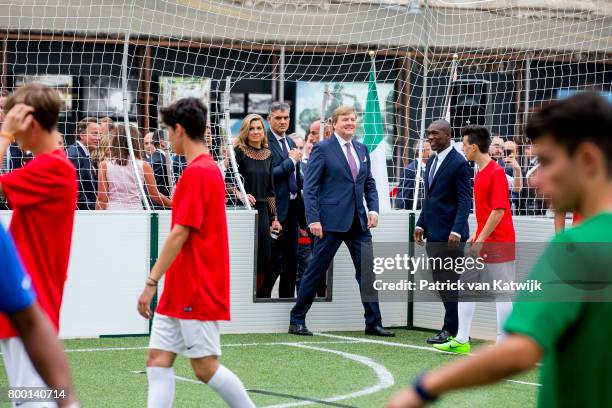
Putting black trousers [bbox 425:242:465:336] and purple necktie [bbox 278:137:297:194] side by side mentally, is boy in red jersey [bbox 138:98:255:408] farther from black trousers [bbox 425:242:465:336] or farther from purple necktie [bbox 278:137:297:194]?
purple necktie [bbox 278:137:297:194]

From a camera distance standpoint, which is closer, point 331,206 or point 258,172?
point 331,206

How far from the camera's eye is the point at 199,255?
5766 mm

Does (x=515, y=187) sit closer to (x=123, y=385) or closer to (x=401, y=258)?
(x=401, y=258)

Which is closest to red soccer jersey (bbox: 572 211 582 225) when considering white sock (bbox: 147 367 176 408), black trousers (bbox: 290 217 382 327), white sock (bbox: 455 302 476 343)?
white sock (bbox: 455 302 476 343)

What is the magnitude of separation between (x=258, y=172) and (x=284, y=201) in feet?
1.65

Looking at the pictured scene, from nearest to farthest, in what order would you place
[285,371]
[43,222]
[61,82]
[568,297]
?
[568,297], [43,222], [285,371], [61,82]

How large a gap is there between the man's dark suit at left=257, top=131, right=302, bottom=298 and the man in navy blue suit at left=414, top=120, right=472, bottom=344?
166 centimetres

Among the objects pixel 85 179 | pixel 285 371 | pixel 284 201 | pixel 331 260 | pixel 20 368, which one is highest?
pixel 85 179

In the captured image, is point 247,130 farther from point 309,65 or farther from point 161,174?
point 309,65

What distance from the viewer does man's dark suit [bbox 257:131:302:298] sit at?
11.7 m

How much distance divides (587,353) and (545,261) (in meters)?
0.24

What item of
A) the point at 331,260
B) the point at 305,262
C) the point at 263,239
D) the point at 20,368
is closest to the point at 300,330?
the point at 331,260

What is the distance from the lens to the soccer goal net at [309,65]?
38.2ft

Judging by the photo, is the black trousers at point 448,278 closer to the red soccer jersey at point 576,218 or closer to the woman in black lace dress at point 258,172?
the woman in black lace dress at point 258,172
